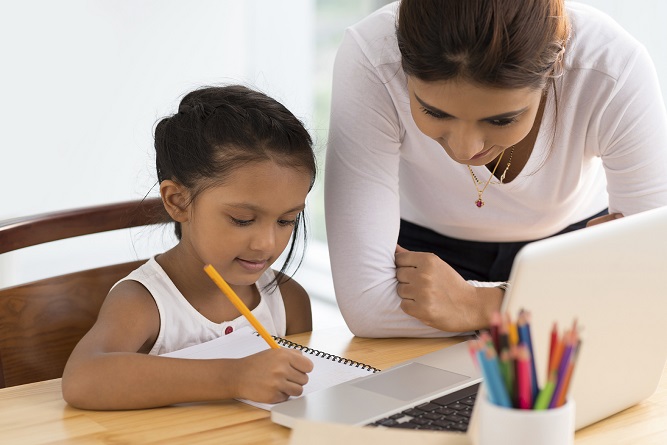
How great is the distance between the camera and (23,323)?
1.34 metres

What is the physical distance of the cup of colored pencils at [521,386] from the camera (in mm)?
611

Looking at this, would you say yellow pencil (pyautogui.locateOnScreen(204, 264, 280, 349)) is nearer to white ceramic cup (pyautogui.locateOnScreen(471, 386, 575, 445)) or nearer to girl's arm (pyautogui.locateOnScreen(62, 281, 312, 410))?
girl's arm (pyautogui.locateOnScreen(62, 281, 312, 410))

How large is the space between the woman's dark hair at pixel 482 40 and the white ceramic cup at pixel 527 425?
54 cm

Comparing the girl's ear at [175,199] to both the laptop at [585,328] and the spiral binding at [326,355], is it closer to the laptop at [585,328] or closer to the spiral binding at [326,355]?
the spiral binding at [326,355]

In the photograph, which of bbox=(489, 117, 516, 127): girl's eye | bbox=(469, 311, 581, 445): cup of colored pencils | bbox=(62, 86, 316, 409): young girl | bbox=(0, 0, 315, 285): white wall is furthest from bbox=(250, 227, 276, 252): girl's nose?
bbox=(0, 0, 315, 285): white wall

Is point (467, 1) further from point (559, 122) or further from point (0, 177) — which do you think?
point (0, 177)

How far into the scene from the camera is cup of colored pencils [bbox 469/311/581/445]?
611 millimetres

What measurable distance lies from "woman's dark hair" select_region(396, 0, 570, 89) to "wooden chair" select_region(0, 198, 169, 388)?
0.56m

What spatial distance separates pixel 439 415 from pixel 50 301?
2.23ft

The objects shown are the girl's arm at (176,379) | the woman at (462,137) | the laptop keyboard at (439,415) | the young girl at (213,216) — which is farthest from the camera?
the young girl at (213,216)

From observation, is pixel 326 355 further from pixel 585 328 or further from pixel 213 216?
pixel 585 328

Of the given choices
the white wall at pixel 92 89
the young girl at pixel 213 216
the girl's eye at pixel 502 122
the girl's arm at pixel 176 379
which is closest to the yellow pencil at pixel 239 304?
the girl's arm at pixel 176 379

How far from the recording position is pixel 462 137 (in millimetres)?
1157

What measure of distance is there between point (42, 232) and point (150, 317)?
0.86 feet
